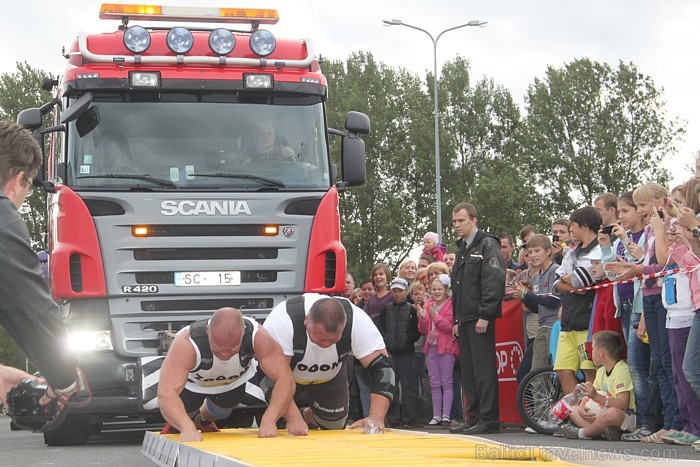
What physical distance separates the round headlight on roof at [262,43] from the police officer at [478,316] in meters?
2.78

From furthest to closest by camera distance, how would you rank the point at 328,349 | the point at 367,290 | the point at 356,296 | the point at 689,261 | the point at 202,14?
the point at 356,296 < the point at 367,290 < the point at 202,14 < the point at 689,261 < the point at 328,349

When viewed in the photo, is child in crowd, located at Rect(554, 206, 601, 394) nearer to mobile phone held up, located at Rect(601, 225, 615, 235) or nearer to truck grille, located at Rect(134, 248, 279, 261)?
mobile phone held up, located at Rect(601, 225, 615, 235)

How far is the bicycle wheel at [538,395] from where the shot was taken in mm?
11289

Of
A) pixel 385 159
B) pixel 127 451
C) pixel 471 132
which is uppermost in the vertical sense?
pixel 471 132

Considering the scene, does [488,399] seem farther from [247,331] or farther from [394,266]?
[394,266]

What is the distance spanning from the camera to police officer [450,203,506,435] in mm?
11875

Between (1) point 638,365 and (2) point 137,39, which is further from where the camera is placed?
(2) point 137,39

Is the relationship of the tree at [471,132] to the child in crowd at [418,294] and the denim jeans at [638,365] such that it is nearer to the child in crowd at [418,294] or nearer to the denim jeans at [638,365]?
the child in crowd at [418,294]

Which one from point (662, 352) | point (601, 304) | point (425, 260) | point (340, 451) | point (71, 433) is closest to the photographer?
point (340, 451)

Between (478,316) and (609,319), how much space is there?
5.82ft

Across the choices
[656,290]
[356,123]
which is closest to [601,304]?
[656,290]

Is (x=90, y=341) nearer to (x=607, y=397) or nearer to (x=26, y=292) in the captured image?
(x=607, y=397)

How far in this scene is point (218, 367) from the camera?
8492mm

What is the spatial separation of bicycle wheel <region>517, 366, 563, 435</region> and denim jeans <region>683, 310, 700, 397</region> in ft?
8.66
